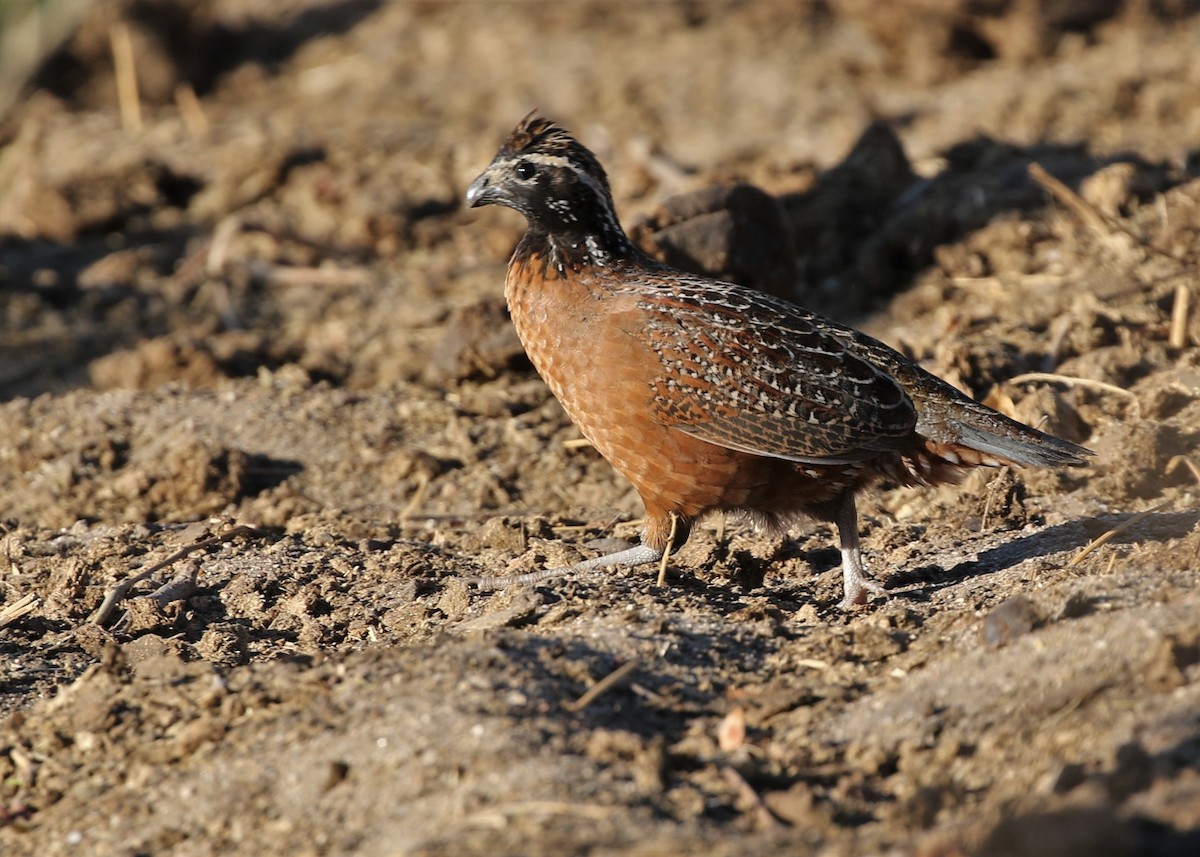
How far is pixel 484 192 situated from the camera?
23.4 ft

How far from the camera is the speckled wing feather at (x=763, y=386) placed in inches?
248

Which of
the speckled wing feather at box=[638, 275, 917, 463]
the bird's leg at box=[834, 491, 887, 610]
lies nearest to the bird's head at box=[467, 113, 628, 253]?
the speckled wing feather at box=[638, 275, 917, 463]

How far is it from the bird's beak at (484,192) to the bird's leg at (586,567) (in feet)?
6.17

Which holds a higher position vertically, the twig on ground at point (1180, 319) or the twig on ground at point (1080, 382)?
the twig on ground at point (1180, 319)

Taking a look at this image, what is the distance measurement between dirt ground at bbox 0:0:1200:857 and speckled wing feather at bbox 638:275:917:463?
0.70 metres

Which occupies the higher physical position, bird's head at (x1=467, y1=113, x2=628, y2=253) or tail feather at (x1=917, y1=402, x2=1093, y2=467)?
bird's head at (x1=467, y1=113, x2=628, y2=253)

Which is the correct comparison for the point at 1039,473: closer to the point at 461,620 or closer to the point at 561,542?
the point at 561,542

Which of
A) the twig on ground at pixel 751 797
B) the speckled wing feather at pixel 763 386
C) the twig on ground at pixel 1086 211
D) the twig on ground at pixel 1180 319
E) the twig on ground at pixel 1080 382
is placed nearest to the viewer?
the twig on ground at pixel 751 797

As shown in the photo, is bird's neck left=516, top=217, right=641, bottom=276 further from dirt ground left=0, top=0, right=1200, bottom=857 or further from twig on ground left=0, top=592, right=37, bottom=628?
twig on ground left=0, top=592, right=37, bottom=628

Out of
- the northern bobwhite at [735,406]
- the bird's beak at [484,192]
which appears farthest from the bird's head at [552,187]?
the northern bobwhite at [735,406]

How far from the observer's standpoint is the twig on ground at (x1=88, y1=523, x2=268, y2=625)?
20.5ft

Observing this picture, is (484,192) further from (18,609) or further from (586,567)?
(18,609)

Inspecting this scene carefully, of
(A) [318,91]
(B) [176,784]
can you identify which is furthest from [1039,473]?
(A) [318,91]

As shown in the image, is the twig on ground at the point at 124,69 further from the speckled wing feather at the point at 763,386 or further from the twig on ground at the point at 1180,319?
the twig on ground at the point at 1180,319
